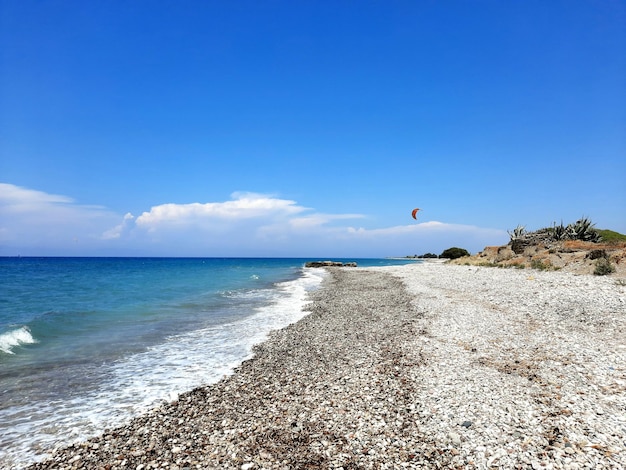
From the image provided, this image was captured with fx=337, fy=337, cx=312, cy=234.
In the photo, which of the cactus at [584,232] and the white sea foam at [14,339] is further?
the cactus at [584,232]

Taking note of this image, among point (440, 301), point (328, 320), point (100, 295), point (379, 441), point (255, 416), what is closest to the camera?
point (379, 441)

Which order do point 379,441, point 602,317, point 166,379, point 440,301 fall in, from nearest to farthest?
1. point 379,441
2. point 166,379
3. point 602,317
4. point 440,301

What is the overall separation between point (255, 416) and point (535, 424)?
5.51 meters

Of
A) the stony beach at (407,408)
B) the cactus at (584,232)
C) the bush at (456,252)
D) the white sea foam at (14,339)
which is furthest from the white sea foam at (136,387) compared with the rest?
the bush at (456,252)

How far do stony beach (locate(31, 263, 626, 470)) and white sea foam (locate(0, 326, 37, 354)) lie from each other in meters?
10.6

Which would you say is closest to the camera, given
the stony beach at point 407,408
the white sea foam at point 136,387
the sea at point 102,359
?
the stony beach at point 407,408

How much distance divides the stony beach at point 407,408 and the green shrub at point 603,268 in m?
13.2

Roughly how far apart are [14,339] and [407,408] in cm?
1714

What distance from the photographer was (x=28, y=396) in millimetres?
9289

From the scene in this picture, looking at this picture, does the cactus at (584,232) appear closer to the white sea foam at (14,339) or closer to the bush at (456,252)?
the bush at (456,252)

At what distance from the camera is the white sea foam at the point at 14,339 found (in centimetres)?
1389

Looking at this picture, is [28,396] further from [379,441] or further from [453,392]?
[453,392]

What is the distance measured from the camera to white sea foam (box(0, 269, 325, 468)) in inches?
281

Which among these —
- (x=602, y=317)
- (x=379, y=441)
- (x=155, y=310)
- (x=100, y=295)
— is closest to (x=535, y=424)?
(x=379, y=441)
